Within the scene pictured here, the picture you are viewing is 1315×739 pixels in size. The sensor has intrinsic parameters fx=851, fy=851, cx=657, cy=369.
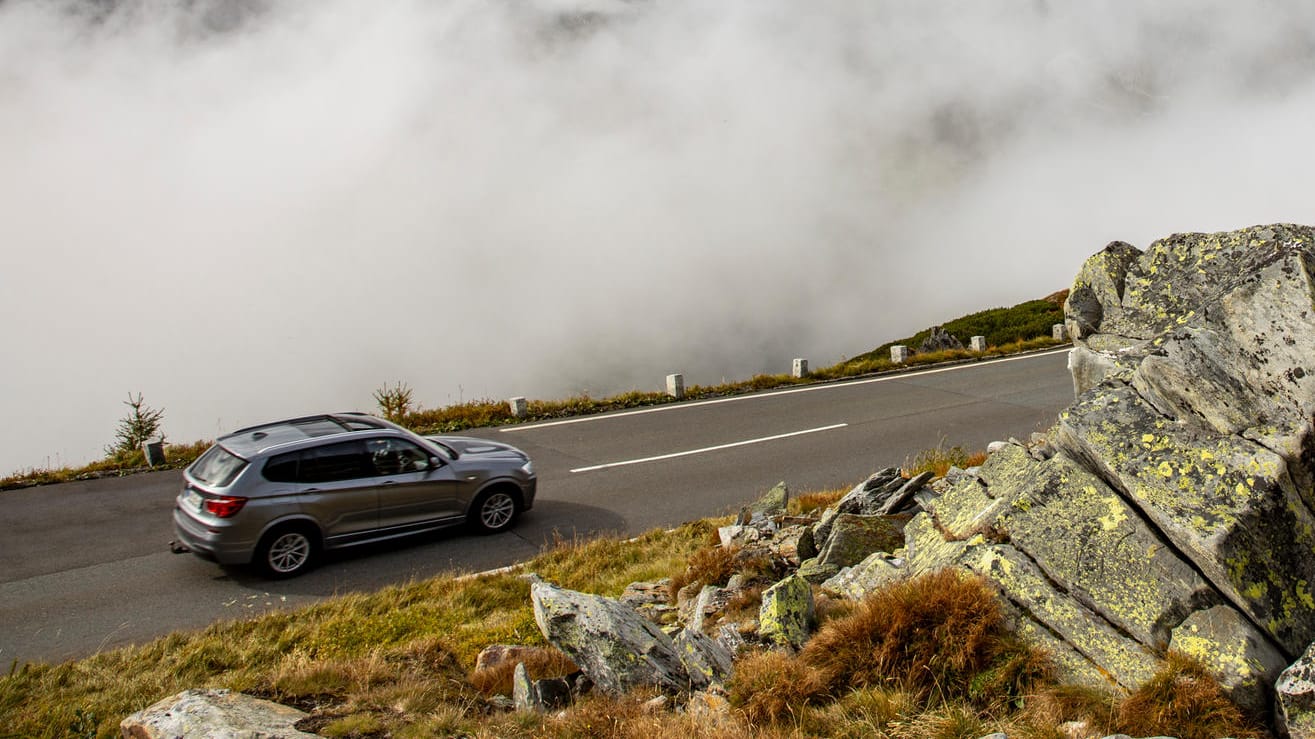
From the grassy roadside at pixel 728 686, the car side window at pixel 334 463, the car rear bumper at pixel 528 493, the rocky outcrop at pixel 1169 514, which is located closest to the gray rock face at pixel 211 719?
the grassy roadside at pixel 728 686

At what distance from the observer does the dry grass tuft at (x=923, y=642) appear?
17.7ft

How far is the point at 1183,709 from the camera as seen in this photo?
15.6 ft

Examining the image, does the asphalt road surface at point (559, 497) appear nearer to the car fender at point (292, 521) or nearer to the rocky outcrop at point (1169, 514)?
the car fender at point (292, 521)

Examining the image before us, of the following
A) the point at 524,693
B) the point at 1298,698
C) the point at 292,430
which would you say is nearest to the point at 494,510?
the point at 292,430

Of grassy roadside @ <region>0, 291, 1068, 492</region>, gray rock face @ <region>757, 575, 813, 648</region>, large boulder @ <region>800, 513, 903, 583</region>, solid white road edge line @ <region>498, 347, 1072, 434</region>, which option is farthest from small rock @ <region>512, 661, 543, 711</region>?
grassy roadside @ <region>0, 291, 1068, 492</region>

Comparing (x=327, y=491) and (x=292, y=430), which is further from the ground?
(x=292, y=430)

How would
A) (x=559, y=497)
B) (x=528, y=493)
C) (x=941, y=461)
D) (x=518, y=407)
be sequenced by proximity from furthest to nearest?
(x=518, y=407)
(x=559, y=497)
(x=941, y=461)
(x=528, y=493)

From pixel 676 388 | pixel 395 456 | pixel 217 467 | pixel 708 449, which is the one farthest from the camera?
pixel 676 388

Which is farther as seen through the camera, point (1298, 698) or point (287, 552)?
point (287, 552)

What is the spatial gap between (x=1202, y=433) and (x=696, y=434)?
1215cm

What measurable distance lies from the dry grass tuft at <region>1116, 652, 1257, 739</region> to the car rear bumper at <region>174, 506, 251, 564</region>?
9.15 metres

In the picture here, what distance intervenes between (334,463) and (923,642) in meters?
7.76

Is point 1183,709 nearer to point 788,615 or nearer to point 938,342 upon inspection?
point 788,615

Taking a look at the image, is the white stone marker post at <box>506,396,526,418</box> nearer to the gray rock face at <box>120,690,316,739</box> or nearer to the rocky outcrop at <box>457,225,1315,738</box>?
the rocky outcrop at <box>457,225,1315,738</box>
